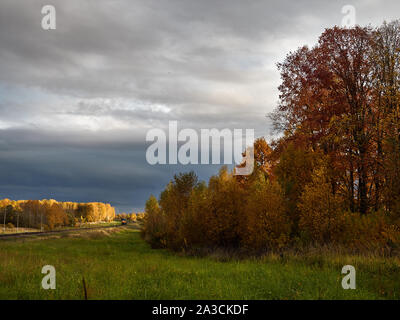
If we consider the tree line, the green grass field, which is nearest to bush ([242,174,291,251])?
the tree line

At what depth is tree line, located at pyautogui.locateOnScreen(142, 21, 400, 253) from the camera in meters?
21.4

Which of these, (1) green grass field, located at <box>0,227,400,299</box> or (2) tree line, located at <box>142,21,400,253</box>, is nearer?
(1) green grass field, located at <box>0,227,400,299</box>

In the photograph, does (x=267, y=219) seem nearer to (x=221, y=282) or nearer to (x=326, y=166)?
(x=326, y=166)

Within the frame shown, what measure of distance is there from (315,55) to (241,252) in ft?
52.1

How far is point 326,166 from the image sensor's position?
76.3 feet

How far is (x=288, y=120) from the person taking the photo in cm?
2802

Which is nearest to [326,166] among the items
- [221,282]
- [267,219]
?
[267,219]

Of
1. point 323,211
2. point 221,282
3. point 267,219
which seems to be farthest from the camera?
point 267,219

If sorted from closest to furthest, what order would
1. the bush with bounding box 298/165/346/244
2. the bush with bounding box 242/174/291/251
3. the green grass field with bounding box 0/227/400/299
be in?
the green grass field with bounding box 0/227/400/299 → the bush with bounding box 298/165/346/244 → the bush with bounding box 242/174/291/251

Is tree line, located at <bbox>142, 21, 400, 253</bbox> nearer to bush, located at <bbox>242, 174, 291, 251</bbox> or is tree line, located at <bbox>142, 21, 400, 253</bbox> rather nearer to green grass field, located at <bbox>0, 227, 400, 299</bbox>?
bush, located at <bbox>242, 174, 291, 251</bbox>

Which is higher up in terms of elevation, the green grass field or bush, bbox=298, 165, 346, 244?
bush, bbox=298, 165, 346, 244
